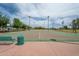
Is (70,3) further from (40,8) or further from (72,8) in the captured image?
(40,8)

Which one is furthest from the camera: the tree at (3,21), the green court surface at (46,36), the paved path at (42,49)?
the green court surface at (46,36)

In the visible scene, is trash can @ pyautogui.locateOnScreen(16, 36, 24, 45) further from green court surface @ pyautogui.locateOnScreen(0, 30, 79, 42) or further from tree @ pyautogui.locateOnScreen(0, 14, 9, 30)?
tree @ pyautogui.locateOnScreen(0, 14, 9, 30)

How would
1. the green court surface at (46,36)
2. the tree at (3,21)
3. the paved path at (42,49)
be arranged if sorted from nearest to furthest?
the paved path at (42,49)
the tree at (3,21)
the green court surface at (46,36)

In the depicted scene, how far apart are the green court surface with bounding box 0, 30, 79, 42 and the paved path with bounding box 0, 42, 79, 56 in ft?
0.74

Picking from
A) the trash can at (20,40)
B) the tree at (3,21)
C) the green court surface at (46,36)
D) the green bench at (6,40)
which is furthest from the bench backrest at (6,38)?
the tree at (3,21)

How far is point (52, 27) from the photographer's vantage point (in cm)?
716

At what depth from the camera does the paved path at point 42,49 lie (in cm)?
609

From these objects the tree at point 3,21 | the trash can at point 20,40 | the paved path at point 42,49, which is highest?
the tree at point 3,21

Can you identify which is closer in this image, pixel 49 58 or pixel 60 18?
pixel 49 58

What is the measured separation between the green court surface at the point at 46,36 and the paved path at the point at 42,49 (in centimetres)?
23

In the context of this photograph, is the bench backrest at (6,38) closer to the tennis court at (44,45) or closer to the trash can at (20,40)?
the tennis court at (44,45)

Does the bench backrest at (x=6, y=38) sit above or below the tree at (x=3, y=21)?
below

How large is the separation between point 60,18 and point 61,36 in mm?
852

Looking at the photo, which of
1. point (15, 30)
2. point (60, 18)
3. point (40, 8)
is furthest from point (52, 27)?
point (15, 30)
